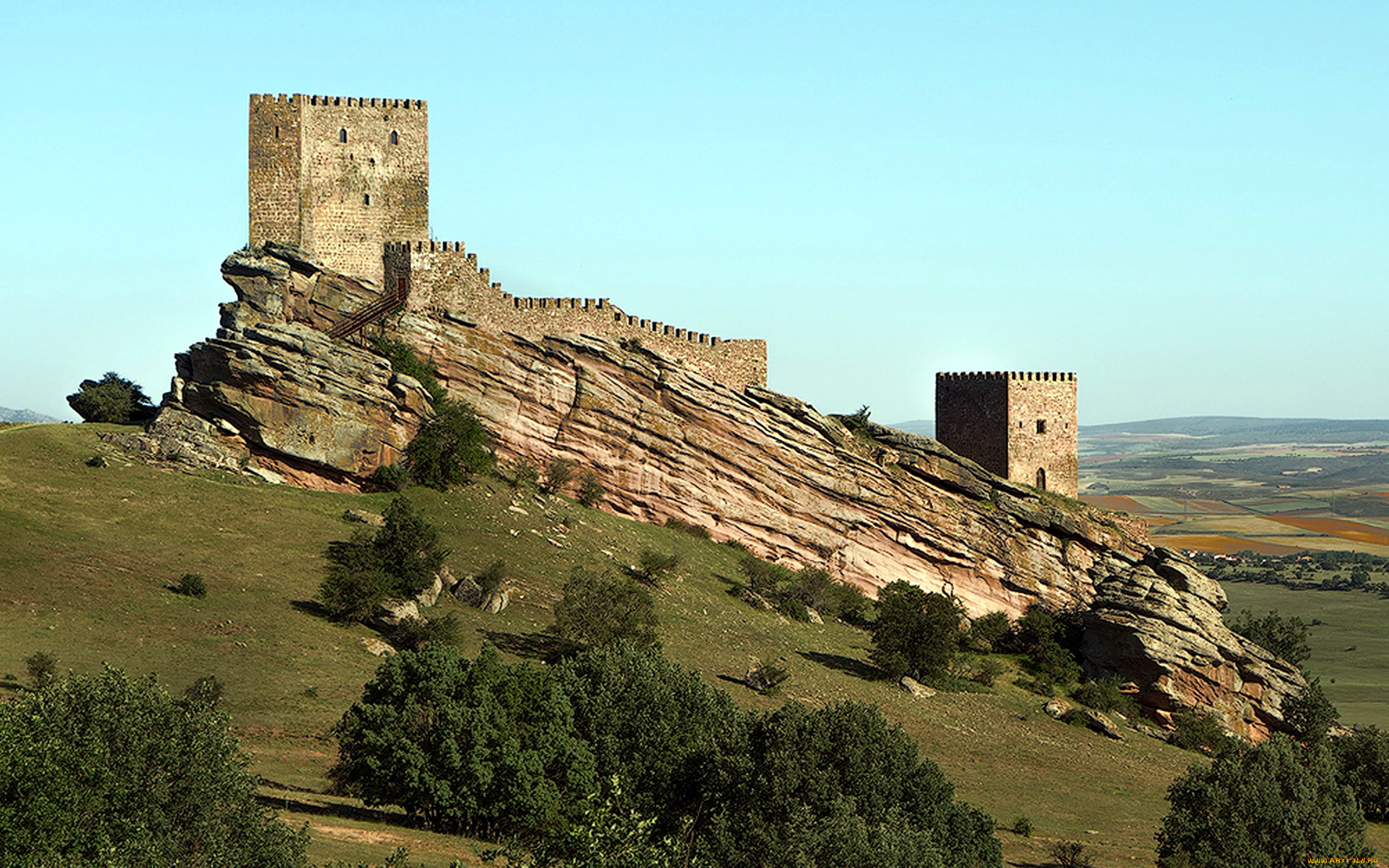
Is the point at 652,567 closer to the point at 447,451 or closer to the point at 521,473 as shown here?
the point at 521,473

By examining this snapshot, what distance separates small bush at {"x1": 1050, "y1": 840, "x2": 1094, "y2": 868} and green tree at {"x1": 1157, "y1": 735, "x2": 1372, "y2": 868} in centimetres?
172

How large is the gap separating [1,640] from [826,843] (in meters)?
23.3

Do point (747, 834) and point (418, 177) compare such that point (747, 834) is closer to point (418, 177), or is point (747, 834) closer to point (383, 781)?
point (383, 781)

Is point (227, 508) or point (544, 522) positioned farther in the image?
point (544, 522)

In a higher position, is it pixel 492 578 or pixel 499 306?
pixel 499 306

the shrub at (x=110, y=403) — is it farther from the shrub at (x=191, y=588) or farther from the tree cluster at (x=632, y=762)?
the tree cluster at (x=632, y=762)

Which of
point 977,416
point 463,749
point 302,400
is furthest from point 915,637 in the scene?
point 302,400

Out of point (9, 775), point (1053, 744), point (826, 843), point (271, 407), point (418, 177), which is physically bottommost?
point (1053, 744)

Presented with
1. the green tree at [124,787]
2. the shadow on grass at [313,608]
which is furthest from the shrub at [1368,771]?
the green tree at [124,787]

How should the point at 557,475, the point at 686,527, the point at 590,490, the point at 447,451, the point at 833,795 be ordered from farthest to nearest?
the point at 686,527, the point at 590,490, the point at 557,475, the point at 447,451, the point at 833,795

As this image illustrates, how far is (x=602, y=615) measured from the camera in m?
41.6

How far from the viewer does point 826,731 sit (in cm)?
2811

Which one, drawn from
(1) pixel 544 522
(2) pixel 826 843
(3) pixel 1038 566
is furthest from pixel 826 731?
(3) pixel 1038 566

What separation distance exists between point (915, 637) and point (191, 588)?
23.6 meters
